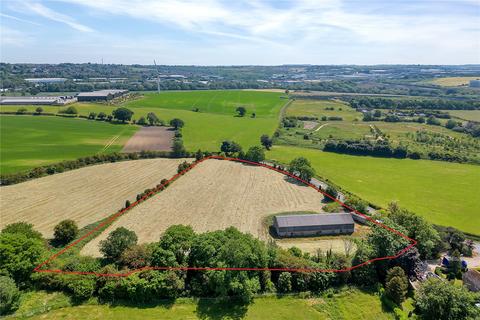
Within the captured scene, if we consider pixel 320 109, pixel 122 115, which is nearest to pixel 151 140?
pixel 122 115

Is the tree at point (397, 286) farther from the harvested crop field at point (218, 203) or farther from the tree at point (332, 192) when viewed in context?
the tree at point (332, 192)

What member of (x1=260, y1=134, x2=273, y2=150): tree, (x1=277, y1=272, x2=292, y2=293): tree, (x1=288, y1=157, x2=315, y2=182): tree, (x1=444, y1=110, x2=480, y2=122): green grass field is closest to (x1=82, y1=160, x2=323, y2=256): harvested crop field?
(x1=288, y1=157, x2=315, y2=182): tree

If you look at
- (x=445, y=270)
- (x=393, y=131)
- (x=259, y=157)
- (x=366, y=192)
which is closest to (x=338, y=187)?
(x=366, y=192)

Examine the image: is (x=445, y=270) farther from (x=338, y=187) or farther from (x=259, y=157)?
(x=259, y=157)

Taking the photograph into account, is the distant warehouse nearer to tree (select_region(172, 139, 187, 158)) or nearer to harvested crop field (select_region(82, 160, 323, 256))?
harvested crop field (select_region(82, 160, 323, 256))

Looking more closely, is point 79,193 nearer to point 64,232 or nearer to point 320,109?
point 64,232

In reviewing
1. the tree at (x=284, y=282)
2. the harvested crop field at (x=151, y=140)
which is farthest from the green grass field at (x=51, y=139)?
the tree at (x=284, y=282)
